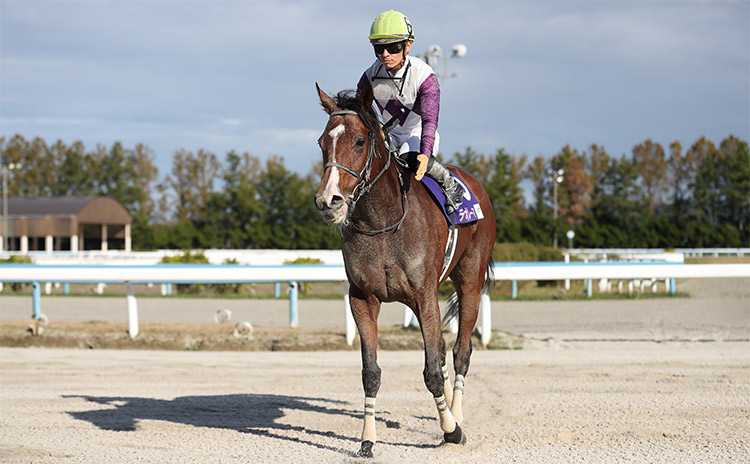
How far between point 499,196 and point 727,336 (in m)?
46.5

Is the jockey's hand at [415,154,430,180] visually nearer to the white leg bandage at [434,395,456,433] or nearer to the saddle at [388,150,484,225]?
the saddle at [388,150,484,225]

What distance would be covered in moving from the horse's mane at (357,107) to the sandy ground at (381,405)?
211cm

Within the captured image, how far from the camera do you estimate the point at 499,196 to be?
187 ft

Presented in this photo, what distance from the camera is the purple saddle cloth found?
4.96 metres

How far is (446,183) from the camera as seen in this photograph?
5.05 m

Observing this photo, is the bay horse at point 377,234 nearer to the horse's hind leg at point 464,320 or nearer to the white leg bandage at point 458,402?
the white leg bandage at point 458,402

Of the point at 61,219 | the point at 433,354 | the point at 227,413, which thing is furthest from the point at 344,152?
the point at 61,219

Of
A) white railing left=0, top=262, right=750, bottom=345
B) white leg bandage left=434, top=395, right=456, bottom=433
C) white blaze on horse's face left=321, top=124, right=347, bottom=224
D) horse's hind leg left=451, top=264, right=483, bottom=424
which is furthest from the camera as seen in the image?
white railing left=0, top=262, right=750, bottom=345

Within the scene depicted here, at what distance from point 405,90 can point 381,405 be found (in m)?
2.92

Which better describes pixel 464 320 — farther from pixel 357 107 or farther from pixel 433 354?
pixel 357 107

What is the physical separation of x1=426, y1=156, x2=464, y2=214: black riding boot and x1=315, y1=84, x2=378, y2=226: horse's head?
28.5 inches

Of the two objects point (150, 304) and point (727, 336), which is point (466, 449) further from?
point (150, 304)

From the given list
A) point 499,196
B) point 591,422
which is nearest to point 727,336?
point 591,422

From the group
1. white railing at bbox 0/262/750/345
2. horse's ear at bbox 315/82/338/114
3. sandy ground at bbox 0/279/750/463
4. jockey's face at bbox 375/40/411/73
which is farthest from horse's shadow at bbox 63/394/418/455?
white railing at bbox 0/262/750/345
